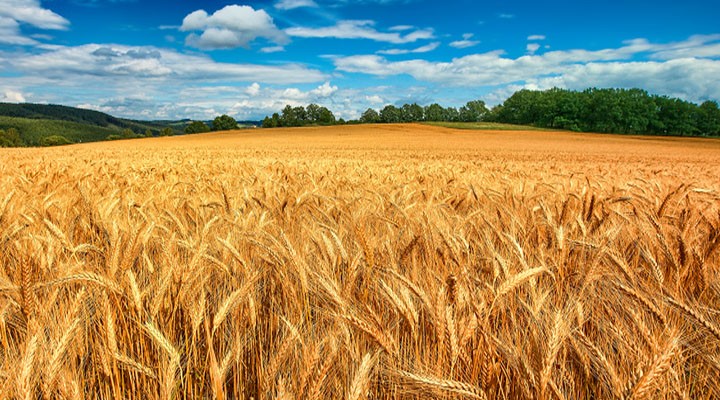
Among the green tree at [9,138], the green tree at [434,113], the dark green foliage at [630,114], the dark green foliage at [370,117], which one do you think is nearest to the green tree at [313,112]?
the dark green foliage at [370,117]

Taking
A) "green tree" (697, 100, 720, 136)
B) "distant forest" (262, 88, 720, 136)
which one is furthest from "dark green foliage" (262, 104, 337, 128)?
"green tree" (697, 100, 720, 136)

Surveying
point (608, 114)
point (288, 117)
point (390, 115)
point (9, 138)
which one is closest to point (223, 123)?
point (288, 117)

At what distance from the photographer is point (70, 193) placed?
12.9 feet

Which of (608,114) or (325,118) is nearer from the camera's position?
(608,114)

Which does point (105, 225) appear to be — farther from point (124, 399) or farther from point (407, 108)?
point (407, 108)

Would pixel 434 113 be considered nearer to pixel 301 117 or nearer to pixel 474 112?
pixel 474 112

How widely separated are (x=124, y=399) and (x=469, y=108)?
13436 cm

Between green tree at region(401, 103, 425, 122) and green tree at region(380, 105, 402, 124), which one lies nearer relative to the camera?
green tree at region(380, 105, 402, 124)

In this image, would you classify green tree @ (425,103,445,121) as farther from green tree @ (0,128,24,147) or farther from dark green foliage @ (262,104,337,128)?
green tree @ (0,128,24,147)

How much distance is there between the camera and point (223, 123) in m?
92.1

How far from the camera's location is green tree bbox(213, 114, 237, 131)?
91438 mm

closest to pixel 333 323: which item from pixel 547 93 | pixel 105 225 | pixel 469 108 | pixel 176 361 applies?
pixel 176 361

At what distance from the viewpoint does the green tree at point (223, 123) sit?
3600 inches

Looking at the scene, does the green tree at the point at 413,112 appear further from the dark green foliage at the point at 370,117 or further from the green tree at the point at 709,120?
the green tree at the point at 709,120
